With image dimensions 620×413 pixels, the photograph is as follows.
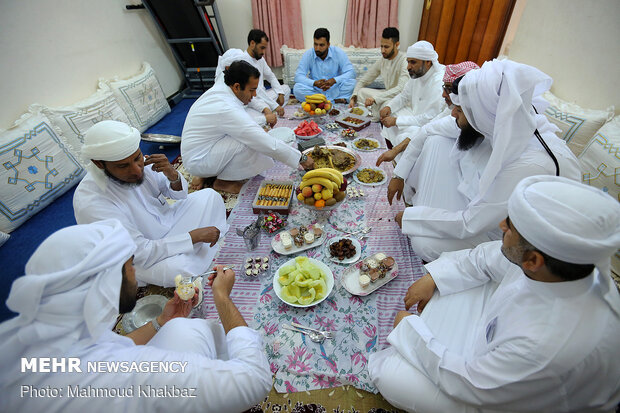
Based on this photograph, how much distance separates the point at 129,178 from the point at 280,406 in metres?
1.87

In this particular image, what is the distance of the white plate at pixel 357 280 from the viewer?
1873 mm

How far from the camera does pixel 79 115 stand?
3676 mm

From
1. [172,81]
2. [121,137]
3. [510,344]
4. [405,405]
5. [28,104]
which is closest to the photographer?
[510,344]

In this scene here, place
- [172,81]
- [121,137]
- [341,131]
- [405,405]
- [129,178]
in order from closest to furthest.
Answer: [405,405], [121,137], [129,178], [341,131], [172,81]

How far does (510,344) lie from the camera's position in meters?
1.11

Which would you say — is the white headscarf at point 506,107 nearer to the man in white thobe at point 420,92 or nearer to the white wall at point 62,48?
the man in white thobe at point 420,92

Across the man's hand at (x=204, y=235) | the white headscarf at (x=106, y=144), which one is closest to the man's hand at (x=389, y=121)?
the man's hand at (x=204, y=235)

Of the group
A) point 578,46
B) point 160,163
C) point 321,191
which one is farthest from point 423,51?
point 160,163

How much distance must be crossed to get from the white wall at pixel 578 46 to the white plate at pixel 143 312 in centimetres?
480

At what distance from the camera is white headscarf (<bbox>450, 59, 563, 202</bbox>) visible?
5.66 ft

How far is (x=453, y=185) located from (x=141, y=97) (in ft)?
17.6

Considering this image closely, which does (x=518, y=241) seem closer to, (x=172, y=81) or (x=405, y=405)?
(x=405, y=405)

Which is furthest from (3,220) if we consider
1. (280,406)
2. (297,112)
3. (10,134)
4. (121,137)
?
(297,112)

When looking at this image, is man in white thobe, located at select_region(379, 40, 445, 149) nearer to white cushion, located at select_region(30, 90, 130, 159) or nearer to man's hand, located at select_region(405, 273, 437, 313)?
man's hand, located at select_region(405, 273, 437, 313)
